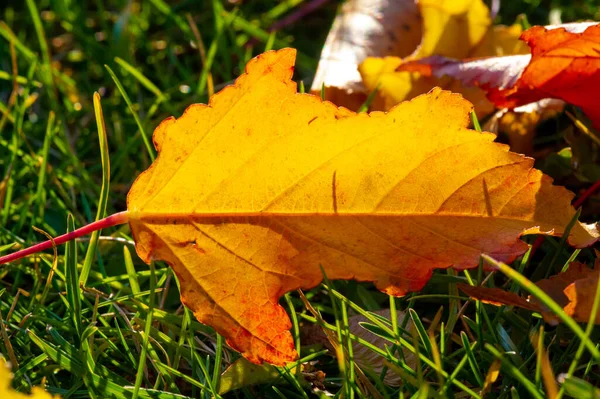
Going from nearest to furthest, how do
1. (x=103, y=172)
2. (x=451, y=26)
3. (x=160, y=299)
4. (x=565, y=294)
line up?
(x=565, y=294) → (x=103, y=172) → (x=160, y=299) → (x=451, y=26)

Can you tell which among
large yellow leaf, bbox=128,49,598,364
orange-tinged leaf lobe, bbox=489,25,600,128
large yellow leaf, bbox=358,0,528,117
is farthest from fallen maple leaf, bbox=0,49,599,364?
A: large yellow leaf, bbox=358,0,528,117

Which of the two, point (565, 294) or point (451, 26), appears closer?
point (565, 294)

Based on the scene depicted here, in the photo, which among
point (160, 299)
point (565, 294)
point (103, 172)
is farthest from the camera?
point (160, 299)

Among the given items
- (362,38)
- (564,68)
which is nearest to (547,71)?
(564,68)

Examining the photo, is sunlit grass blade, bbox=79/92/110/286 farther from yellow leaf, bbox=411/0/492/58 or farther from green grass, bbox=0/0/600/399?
yellow leaf, bbox=411/0/492/58

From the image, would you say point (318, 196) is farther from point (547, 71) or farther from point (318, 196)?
point (547, 71)

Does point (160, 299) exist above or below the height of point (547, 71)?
below
